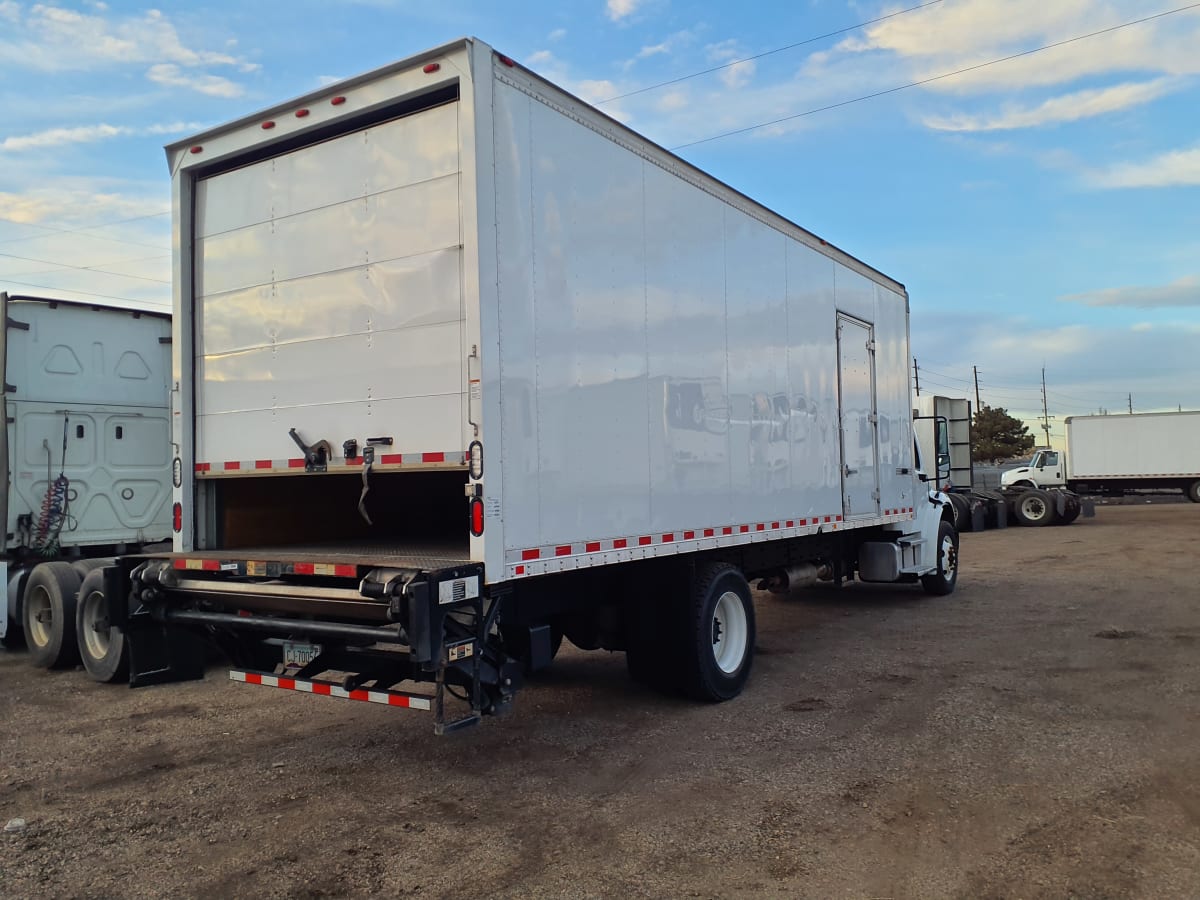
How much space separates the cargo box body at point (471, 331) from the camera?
191 inches

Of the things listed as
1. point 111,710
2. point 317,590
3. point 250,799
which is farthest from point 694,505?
point 111,710

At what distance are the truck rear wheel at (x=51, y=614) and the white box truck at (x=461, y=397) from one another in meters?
1.38

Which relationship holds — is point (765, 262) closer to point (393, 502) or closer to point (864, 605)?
point (393, 502)

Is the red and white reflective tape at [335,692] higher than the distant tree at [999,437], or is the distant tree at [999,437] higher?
the distant tree at [999,437]

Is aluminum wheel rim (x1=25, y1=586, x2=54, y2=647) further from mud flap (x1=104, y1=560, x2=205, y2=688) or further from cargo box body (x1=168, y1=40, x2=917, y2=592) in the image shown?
cargo box body (x1=168, y1=40, x2=917, y2=592)

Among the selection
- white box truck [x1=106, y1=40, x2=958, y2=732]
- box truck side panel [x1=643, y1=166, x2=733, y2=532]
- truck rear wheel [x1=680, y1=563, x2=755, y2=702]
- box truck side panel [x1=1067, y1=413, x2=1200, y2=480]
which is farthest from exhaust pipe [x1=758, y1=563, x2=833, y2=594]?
box truck side panel [x1=1067, y1=413, x2=1200, y2=480]

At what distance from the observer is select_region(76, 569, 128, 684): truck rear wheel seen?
793 centimetres

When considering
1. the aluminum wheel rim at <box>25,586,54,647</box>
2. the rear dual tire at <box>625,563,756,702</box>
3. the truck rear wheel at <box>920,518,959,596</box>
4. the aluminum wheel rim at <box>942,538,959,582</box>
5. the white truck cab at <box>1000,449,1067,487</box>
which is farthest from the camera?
the white truck cab at <box>1000,449,1067,487</box>

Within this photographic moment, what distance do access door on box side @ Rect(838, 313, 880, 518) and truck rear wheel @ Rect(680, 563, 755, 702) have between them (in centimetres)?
227

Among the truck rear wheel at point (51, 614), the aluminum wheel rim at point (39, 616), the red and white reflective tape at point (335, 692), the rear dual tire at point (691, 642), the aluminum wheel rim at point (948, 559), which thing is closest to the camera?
the red and white reflective tape at point (335, 692)

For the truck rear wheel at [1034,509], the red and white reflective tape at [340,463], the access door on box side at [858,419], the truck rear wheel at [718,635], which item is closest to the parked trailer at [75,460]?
the red and white reflective tape at [340,463]

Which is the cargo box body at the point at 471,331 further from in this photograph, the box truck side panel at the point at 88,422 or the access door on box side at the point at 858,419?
the box truck side panel at the point at 88,422

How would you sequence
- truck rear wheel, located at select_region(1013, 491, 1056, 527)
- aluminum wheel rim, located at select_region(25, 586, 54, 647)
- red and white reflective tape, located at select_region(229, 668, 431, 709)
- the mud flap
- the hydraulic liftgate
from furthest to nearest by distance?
1. truck rear wheel, located at select_region(1013, 491, 1056, 527)
2. aluminum wheel rim, located at select_region(25, 586, 54, 647)
3. the mud flap
4. red and white reflective tape, located at select_region(229, 668, 431, 709)
5. the hydraulic liftgate

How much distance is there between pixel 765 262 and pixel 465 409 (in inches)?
148
